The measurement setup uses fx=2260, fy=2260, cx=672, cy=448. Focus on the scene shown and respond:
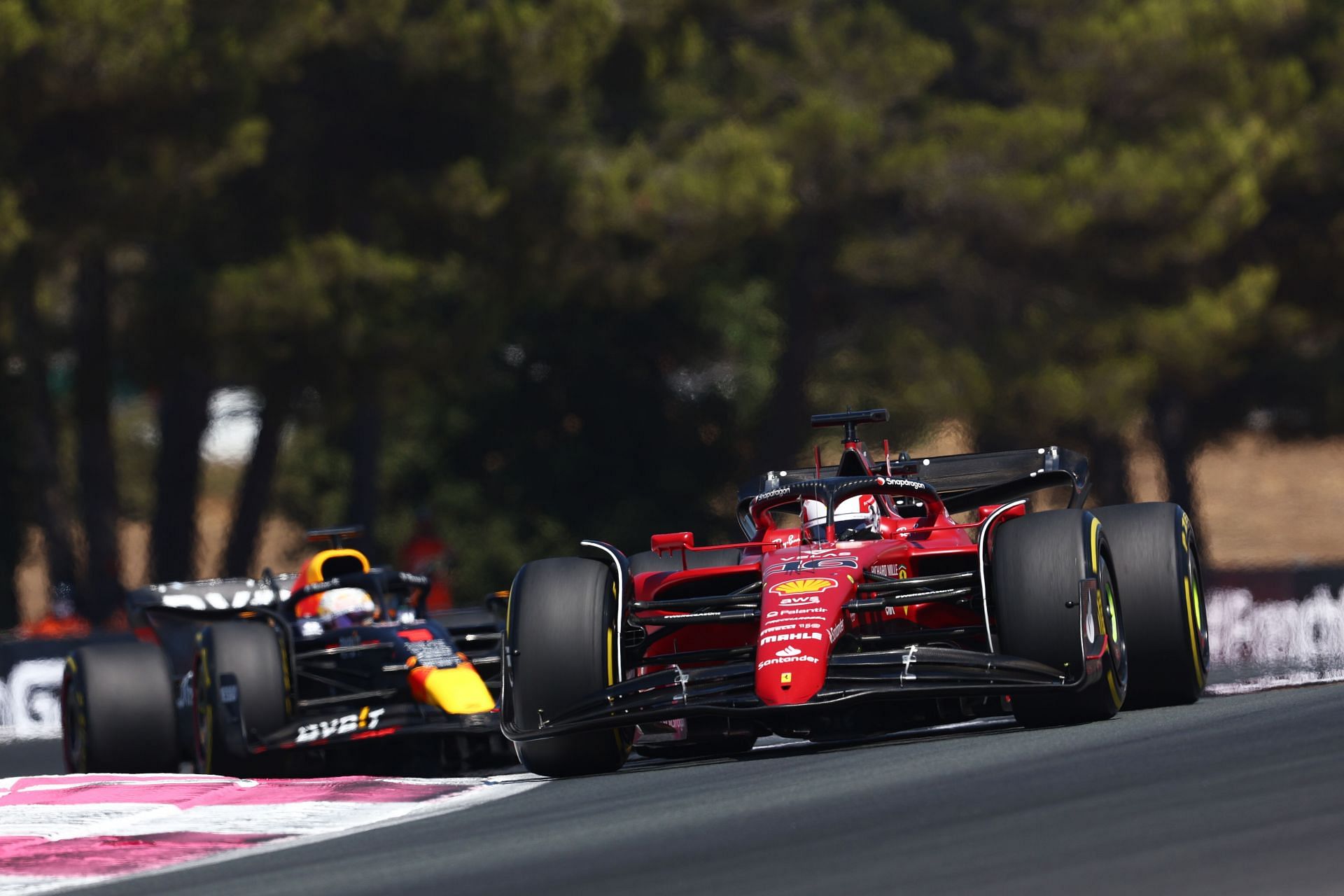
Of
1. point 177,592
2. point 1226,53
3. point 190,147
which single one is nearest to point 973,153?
point 1226,53

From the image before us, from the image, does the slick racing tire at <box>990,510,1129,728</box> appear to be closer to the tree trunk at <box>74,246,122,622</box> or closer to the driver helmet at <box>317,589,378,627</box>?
the driver helmet at <box>317,589,378,627</box>

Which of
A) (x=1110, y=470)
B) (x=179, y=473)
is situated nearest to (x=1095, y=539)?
(x=179, y=473)

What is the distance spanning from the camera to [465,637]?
12.7 m

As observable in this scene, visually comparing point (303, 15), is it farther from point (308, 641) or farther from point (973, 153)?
point (308, 641)

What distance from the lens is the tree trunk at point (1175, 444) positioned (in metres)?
32.2

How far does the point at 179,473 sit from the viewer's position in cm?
2734

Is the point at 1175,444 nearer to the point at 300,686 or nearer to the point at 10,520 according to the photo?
the point at 10,520

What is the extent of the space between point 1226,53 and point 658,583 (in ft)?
63.8

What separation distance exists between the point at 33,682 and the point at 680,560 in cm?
911

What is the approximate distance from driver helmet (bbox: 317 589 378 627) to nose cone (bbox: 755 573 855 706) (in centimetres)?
454

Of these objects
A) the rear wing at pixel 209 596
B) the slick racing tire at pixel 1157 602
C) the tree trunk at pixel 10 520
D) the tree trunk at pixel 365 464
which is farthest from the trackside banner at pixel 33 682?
the tree trunk at pixel 10 520

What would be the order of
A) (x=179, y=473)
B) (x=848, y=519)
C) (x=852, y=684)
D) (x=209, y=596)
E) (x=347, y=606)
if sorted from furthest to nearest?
(x=179, y=473) < (x=209, y=596) < (x=347, y=606) < (x=848, y=519) < (x=852, y=684)

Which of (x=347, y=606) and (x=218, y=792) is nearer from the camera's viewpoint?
(x=218, y=792)

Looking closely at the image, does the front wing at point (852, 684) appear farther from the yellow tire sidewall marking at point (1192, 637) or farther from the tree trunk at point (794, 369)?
the tree trunk at point (794, 369)
